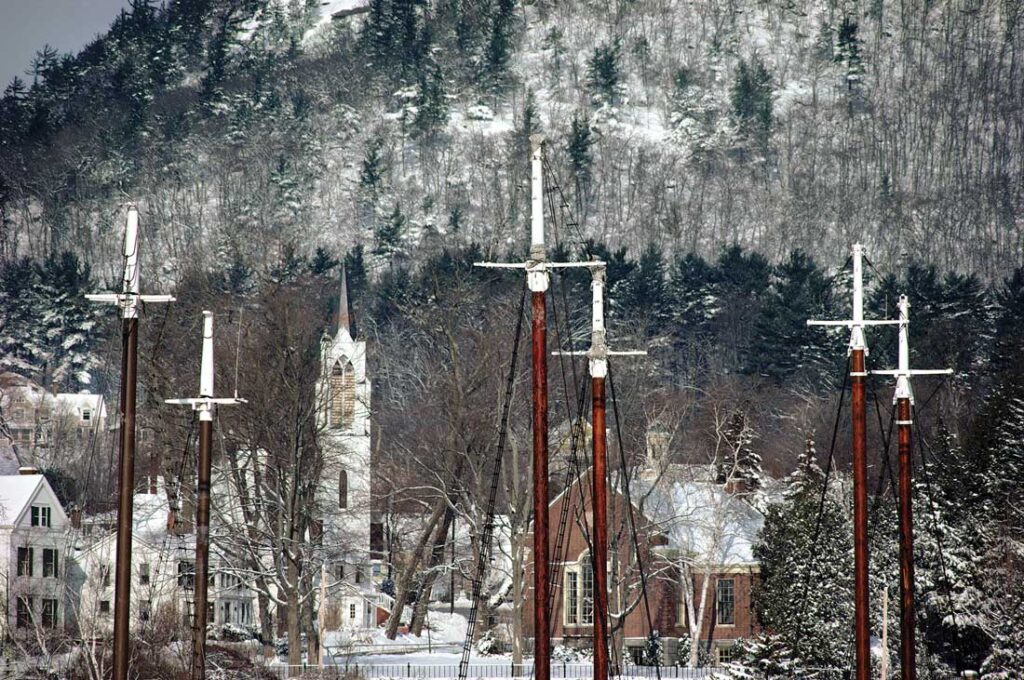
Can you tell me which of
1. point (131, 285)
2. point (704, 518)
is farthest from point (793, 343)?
point (131, 285)

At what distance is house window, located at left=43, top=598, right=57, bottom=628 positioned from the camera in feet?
218

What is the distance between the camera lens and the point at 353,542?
243ft

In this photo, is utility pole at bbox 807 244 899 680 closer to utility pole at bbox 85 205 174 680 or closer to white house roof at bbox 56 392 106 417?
utility pole at bbox 85 205 174 680

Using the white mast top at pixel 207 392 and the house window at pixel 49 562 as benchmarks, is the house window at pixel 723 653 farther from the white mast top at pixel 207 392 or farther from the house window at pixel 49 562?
the white mast top at pixel 207 392

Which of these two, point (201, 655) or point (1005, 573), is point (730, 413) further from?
point (201, 655)

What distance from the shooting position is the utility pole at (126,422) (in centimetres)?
2667

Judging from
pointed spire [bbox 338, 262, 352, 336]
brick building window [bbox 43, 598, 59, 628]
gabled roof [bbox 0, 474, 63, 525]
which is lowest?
brick building window [bbox 43, 598, 59, 628]

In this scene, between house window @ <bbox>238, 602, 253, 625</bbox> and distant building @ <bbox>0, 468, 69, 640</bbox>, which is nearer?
distant building @ <bbox>0, 468, 69, 640</bbox>

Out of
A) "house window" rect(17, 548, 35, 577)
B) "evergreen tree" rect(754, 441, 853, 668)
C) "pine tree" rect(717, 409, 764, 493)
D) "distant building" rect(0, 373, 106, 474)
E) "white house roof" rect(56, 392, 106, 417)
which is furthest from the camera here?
"white house roof" rect(56, 392, 106, 417)

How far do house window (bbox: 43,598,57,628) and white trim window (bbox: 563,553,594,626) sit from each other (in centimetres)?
1952

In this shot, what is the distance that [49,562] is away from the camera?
7206cm

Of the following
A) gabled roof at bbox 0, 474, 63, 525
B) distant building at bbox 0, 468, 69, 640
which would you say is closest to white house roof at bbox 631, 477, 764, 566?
distant building at bbox 0, 468, 69, 640

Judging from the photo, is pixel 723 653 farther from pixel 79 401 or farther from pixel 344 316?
pixel 79 401

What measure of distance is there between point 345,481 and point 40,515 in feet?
65.0
